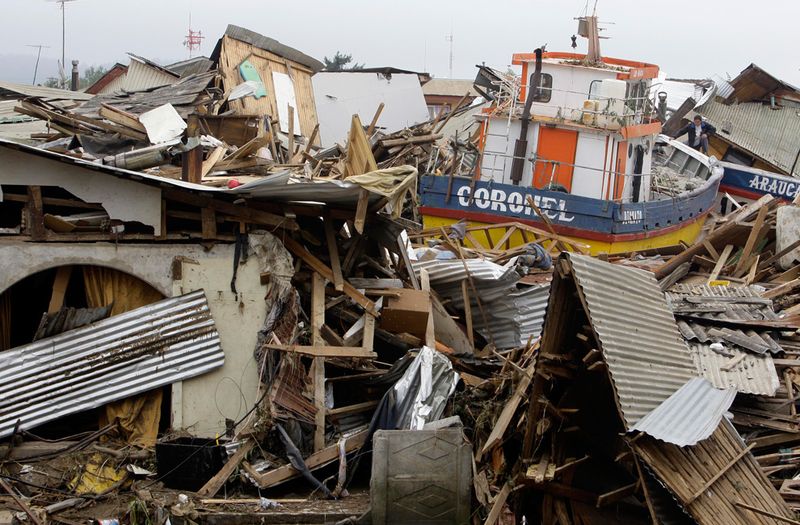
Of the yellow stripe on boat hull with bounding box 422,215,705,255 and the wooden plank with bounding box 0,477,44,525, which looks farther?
the yellow stripe on boat hull with bounding box 422,215,705,255

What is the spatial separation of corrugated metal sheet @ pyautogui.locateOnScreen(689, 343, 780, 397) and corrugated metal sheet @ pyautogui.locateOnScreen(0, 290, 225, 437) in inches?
199

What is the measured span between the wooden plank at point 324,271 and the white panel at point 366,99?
77.7 feet

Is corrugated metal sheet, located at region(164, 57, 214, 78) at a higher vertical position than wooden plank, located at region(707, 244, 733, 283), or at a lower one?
higher

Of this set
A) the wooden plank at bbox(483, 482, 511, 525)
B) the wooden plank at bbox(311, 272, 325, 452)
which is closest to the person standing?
the wooden plank at bbox(311, 272, 325, 452)

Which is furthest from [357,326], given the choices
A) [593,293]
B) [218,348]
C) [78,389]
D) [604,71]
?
[604,71]

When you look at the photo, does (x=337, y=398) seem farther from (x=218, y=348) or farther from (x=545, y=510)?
(x=545, y=510)

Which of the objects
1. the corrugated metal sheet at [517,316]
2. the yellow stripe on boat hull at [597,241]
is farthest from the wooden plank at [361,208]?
the yellow stripe on boat hull at [597,241]

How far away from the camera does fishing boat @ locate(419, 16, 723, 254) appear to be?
65.0 ft

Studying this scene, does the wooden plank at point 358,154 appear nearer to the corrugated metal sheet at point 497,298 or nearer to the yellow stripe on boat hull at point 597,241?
the corrugated metal sheet at point 497,298

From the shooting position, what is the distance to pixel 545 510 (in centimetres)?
841

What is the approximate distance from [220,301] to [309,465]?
2.05 metres

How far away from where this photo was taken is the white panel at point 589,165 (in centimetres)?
2009

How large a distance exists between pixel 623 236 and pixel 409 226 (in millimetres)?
9319

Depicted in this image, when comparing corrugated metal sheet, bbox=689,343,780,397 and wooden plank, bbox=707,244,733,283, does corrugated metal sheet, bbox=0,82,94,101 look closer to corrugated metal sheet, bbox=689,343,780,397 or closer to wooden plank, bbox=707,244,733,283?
wooden plank, bbox=707,244,733,283
